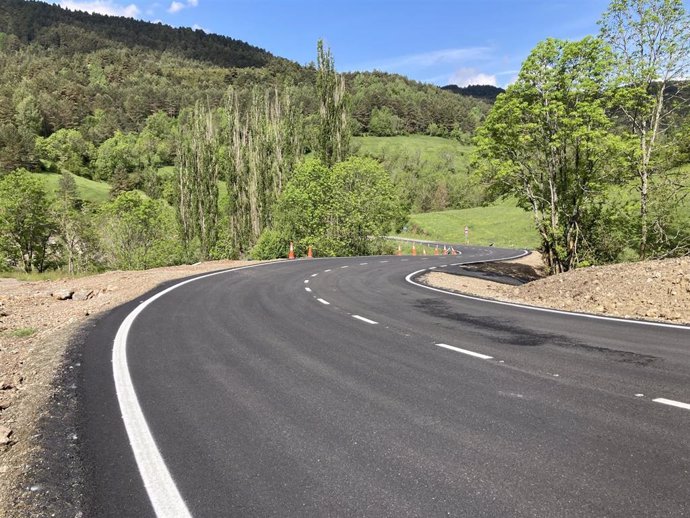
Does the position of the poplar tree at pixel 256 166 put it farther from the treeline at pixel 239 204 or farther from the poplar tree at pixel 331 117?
the poplar tree at pixel 331 117

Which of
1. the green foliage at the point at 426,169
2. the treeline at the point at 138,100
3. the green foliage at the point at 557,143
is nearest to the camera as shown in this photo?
the green foliage at the point at 557,143

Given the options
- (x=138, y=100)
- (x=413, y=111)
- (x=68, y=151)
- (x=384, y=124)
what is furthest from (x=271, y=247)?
(x=413, y=111)

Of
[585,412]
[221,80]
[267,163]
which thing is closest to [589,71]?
[585,412]

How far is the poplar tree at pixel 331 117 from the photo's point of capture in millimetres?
45469

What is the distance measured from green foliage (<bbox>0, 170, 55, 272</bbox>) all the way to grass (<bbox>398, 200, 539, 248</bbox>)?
46.6 meters

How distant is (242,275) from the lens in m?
20.3

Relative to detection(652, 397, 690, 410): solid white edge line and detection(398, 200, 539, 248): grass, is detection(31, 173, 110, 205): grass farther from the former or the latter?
detection(652, 397, 690, 410): solid white edge line

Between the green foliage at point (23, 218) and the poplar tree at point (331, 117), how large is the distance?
25946 mm

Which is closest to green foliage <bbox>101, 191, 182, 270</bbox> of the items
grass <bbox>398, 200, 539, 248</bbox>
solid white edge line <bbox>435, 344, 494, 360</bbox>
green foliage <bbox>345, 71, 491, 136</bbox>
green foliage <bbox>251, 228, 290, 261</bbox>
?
green foliage <bbox>251, 228, 290, 261</bbox>

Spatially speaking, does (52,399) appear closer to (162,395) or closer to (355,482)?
(162,395)

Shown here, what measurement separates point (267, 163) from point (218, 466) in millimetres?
45709

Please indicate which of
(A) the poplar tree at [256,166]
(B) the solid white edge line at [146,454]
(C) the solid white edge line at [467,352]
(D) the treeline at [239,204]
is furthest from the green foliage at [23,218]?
(C) the solid white edge line at [467,352]

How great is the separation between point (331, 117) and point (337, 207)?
35.0 ft

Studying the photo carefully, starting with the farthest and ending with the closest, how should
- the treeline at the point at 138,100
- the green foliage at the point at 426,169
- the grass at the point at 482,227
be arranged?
the treeline at the point at 138,100 → the green foliage at the point at 426,169 → the grass at the point at 482,227
